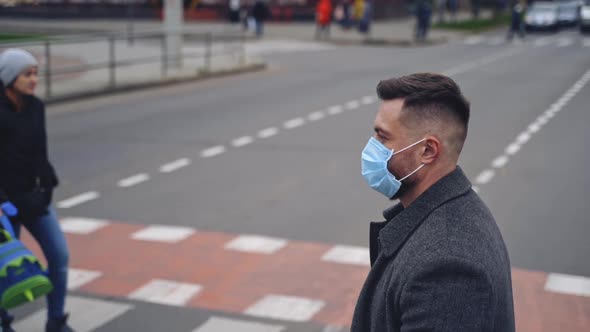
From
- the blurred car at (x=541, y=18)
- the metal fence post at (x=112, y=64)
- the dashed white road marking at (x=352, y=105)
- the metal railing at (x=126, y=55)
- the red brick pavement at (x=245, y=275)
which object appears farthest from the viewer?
the blurred car at (x=541, y=18)

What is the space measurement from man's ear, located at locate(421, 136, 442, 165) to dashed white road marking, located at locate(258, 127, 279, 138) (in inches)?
475

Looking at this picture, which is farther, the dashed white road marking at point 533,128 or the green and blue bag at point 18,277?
the dashed white road marking at point 533,128

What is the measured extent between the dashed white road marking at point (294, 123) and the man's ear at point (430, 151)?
13072 mm

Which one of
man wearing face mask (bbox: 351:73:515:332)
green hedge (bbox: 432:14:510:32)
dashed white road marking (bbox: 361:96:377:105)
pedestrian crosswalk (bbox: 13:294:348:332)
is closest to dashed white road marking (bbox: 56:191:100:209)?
pedestrian crosswalk (bbox: 13:294:348:332)

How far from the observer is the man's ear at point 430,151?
102 inches

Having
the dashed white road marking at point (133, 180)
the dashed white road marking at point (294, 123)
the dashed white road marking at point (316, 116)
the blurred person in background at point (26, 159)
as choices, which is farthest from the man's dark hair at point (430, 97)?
the dashed white road marking at point (316, 116)

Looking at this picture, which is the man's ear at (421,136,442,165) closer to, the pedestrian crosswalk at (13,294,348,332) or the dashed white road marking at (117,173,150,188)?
the pedestrian crosswalk at (13,294,348,332)

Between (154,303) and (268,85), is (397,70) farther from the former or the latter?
(154,303)

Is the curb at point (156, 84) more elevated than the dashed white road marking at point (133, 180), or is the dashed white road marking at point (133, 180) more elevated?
the dashed white road marking at point (133, 180)

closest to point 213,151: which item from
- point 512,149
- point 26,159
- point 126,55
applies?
point 512,149

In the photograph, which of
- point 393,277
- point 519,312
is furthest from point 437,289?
point 519,312

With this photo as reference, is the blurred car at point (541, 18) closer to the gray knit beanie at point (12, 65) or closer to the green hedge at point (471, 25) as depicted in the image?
the green hedge at point (471, 25)

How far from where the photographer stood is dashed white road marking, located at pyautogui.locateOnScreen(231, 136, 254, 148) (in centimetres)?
1384

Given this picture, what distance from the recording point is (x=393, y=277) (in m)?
2.47
